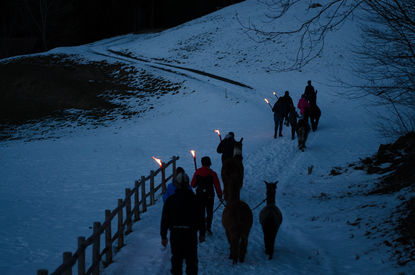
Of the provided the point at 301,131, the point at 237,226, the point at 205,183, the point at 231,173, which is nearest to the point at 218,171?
the point at 301,131

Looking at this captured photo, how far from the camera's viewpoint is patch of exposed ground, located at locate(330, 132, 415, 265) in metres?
6.27

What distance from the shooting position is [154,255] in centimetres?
684

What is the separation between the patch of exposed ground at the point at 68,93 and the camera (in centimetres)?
2697

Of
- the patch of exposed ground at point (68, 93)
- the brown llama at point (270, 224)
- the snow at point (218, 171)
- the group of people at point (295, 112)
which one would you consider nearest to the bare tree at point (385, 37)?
the snow at point (218, 171)

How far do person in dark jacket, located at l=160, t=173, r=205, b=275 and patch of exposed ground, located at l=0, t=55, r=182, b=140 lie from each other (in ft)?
68.9

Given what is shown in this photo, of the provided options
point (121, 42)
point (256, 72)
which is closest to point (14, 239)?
point (256, 72)

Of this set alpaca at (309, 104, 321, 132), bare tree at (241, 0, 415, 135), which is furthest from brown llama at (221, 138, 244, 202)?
alpaca at (309, 104, 321, 132)

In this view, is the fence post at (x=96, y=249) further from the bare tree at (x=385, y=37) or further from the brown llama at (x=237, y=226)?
the bare tree at (x=385, y=37)

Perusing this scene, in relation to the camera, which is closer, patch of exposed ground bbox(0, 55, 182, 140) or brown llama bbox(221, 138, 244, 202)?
brown llama bbox(221, 138, 244, 202)

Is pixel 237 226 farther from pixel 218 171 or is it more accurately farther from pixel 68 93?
pixel 68 93

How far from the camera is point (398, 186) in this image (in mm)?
8852

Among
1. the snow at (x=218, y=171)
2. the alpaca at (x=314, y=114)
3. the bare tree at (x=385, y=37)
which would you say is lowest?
the snow at (x=218, y=171)

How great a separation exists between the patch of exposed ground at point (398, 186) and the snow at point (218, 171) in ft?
0.87

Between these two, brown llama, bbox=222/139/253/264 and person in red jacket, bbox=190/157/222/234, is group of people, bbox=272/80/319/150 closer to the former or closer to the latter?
person in red jacket, bbox=190/157/222/234
